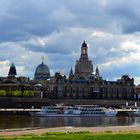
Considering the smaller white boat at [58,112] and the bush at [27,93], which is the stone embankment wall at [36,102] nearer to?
the bush at [27,93]

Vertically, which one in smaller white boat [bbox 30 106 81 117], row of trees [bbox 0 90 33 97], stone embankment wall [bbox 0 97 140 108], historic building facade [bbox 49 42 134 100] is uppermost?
historic building facade [bbox 49 42 134 100]

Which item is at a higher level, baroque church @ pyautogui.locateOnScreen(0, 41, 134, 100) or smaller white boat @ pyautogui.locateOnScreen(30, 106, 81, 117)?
baroque church @ pyautogui.locateOnScreen(0, 41, 134, 100)

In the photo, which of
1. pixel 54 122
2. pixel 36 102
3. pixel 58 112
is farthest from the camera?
pixel 36 102

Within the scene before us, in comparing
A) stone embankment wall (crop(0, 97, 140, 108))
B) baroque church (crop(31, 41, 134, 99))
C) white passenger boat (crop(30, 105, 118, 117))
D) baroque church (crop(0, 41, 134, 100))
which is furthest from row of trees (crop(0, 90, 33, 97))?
white passenger boat (crop(30, 105, 118, 117))

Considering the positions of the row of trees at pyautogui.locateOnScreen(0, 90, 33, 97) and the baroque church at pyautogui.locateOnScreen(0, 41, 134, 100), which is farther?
the baroque church at pyautogui.locateOnScreen(0, 41, 134, 100)

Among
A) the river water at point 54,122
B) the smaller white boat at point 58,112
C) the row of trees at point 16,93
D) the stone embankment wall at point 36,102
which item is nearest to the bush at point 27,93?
the row of trees at point 16,93

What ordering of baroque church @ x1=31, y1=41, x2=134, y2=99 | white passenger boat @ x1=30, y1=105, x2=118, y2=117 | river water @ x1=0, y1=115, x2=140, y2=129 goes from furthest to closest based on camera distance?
baroque church @ x1=31, y1=41, x2=134, y2=99, white passenger boat @ x1=30, y1=105, x2=118, y2=117, river water @ x1=0, y1=115, x2=140, y2=129

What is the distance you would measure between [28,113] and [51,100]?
45.2 metres

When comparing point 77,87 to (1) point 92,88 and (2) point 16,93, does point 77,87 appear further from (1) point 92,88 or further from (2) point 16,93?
(2) point 16,93

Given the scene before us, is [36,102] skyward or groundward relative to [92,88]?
groundward

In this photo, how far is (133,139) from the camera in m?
31.8

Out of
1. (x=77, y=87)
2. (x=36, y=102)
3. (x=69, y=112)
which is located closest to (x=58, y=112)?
(x=69, y=112)

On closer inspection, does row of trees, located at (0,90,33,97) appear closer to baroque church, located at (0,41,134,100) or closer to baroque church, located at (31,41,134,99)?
baroque church, located at (0,41,134,100)

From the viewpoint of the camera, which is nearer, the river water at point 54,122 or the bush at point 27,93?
the river water at point 54,122
